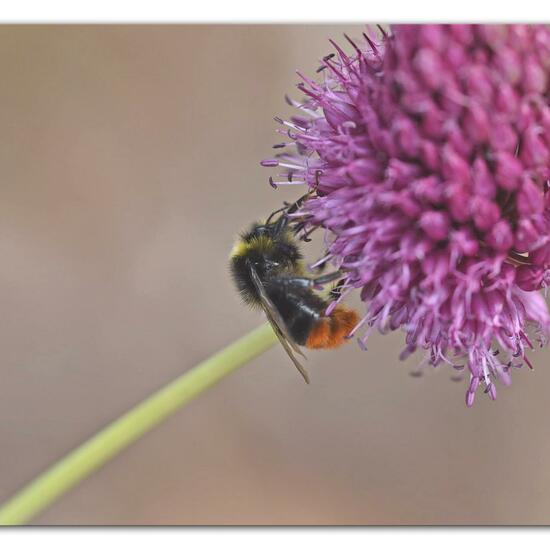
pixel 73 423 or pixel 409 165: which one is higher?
pixel 409 165

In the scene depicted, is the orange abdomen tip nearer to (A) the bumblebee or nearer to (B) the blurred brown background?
(A) the bumblebee

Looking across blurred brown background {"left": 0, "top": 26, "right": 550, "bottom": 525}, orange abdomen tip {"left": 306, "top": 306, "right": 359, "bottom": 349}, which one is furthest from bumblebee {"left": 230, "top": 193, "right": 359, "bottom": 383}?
blurred brown background {"left": 0, "top": 26, "right": 550, "bottom": 525}

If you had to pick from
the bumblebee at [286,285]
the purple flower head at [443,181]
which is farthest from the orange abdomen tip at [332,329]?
the purple flower head at [443,181]

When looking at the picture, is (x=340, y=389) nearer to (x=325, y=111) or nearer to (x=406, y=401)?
(x=406, y=401)

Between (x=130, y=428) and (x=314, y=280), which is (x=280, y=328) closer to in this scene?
(x=314, y=280)

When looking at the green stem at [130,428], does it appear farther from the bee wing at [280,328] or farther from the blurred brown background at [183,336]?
the blurred brown background at [183,336]

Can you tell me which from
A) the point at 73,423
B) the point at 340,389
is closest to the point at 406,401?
the point at 340,389
